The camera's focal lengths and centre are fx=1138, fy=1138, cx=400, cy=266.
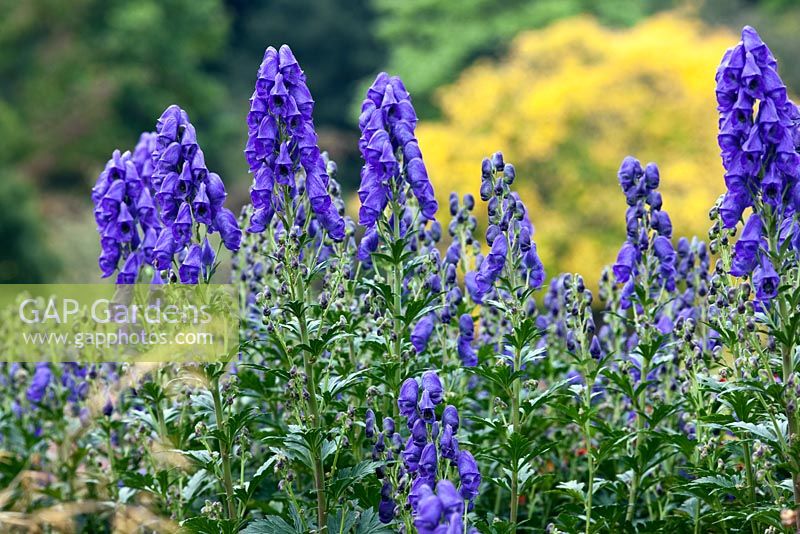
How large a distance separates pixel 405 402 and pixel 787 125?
5.60ft

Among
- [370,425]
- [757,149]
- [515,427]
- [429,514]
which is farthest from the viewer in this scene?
[515,427]

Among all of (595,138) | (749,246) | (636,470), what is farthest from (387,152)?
(595,138)

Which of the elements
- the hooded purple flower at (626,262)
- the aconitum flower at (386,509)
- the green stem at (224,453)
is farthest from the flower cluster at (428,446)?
the hooded purple flower at (626,262)

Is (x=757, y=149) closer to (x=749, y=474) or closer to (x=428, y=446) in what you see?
(x=749, y=474)

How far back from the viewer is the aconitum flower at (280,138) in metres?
4.38

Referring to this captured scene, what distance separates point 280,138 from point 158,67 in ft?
95.0

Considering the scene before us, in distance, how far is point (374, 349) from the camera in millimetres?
4980

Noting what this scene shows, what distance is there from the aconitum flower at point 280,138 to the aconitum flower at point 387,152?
22 cm

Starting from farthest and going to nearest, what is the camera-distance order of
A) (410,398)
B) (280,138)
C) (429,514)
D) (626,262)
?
1. (626,262)
2. (280,138)
3. (410,398)
4. (429,514)

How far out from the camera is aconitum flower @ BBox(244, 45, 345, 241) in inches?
172

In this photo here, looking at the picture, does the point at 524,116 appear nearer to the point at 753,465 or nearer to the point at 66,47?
the point at 66,47

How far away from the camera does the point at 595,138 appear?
75.0 ft

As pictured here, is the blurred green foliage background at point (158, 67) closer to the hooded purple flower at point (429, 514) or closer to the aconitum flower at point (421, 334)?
the aconitum flower at point (421, 334)

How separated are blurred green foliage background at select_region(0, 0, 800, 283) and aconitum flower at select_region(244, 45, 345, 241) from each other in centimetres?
2111
